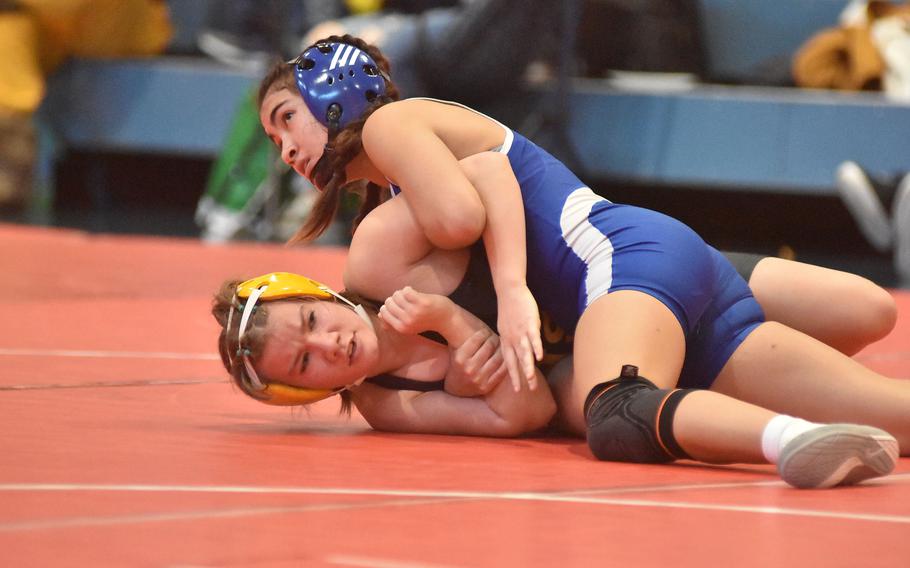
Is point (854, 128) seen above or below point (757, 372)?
above

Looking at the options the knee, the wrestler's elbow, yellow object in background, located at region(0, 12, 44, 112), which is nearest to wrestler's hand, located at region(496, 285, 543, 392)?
the wrestler's elbow

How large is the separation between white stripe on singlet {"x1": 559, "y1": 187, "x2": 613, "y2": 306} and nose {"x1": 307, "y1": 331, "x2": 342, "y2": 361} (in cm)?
38

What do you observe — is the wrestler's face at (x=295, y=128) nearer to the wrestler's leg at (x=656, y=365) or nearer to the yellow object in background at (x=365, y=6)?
the wrestler's leg at (x=656, y=365)

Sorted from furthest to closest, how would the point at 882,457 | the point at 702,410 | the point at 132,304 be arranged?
the point at 132,304 → the point at 702,410 → the point at 882,457

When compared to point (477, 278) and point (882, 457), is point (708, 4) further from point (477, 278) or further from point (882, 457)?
point (882, 457)

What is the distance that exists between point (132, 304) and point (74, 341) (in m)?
0.83

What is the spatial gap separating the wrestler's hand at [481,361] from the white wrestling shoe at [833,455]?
0.54 metres

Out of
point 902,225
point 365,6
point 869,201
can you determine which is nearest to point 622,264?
point 902,225

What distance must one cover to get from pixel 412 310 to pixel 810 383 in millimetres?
610

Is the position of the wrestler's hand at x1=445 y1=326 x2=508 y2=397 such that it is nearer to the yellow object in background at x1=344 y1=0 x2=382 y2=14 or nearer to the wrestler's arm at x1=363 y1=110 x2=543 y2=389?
the wrestler's arm at x1=363 y1=110 x2=543 y2=389

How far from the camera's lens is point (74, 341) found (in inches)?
135

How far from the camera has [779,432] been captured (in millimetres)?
1843

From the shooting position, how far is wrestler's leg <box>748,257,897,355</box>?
95.3 inches

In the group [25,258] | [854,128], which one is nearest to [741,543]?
[25,258]
